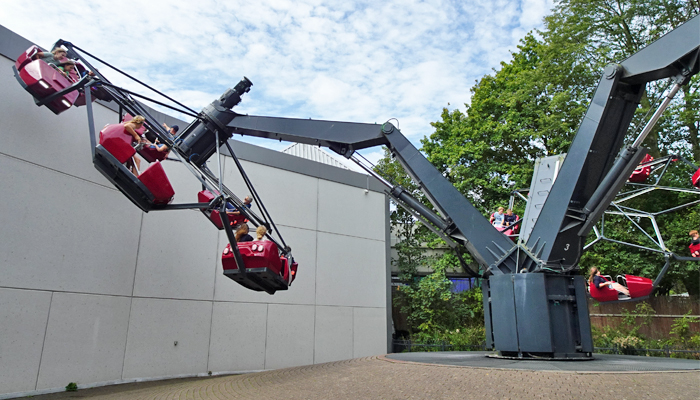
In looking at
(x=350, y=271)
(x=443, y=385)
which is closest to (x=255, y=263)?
(x=443, y=385)

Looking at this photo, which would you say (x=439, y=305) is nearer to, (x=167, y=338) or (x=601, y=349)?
(x=601, y=349)

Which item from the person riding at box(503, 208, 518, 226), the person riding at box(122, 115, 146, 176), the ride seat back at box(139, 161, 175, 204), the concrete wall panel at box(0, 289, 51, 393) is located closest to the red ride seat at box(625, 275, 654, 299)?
the person riding at box(503, 208, 518, 226)

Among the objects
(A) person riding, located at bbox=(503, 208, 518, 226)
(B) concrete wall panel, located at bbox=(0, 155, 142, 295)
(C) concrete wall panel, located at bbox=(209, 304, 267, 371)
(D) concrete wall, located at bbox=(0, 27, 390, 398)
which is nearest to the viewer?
(B) concrete wall panel, located at bbox=(0, 155, 142, 295)

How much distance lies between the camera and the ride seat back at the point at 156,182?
7.39m

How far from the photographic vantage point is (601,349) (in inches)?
580

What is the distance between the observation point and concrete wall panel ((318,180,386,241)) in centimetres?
1675

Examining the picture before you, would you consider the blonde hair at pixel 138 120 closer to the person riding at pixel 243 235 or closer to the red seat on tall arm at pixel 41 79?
the red seat on tall arm at pixel 41 79

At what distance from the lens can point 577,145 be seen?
8.68 meters

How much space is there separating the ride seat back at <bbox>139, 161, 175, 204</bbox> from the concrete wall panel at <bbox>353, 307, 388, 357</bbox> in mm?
10509

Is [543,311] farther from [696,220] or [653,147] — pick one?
[653,147]

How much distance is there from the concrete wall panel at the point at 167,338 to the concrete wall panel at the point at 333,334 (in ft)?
13.3

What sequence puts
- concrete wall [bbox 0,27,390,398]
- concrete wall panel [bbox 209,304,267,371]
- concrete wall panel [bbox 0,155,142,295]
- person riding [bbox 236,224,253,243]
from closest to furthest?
person riding [bbox 236,224,253,243]
concrete wall panel [bbox 0,155,142,295]
concrete wall [bbox 0,27,390,398]
concrete wall panel [bbox 209,304,267,371]

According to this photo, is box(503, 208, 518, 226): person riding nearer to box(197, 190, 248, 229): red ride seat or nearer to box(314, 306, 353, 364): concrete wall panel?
box(314, 306, 353, 364): concrete wall panel

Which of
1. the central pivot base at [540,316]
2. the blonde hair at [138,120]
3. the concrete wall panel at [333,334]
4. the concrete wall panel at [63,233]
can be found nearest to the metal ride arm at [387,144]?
the central pivot base at [540,316]
